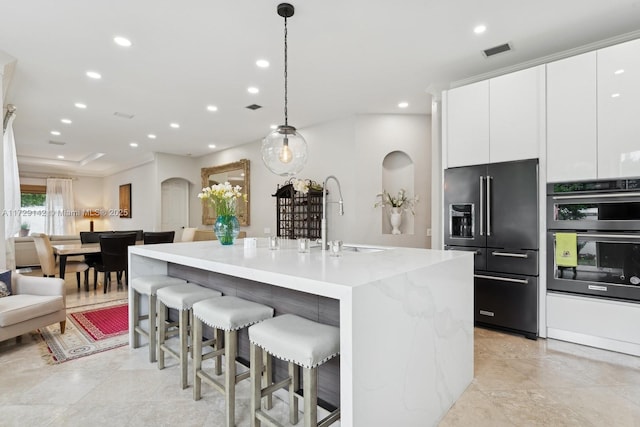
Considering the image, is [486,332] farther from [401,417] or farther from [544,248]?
[401,417]

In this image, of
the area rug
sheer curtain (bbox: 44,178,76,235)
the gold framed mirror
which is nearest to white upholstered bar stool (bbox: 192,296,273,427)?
the area rug

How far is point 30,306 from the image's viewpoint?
278 centimetres

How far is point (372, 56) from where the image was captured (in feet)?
11.0

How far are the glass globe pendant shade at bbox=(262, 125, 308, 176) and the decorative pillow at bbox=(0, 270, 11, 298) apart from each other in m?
2.63

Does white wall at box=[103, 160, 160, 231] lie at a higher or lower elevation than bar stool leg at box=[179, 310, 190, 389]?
higher

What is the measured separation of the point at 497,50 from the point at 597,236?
191cm

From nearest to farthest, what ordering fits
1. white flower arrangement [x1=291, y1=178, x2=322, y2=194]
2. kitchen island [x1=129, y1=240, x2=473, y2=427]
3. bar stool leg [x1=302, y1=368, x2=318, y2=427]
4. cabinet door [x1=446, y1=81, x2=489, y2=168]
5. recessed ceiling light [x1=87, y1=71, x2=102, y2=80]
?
kitchen island [x1=129, y1=240, x2=473, y2=427], bar stool leg [x1=302, y1=368, x2=318, y2=427], cabinet door [x1=446, y1=81, x2=489, y2=168], recessed ceiling light [x1=87, y1=71, x2=102, y2=80], white flower arrangement [x1=291, y1=178, x2=322, y2=194]

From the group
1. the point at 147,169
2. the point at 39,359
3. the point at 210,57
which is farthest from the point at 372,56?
the point at 147,169

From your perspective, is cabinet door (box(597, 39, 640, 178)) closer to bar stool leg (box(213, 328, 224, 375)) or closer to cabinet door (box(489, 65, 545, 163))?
cabinet door (box(489, 65, 545, 163))

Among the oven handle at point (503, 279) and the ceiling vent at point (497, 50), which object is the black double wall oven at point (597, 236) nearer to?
the oven handle at point (503, 279)

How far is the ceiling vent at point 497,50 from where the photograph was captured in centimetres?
308

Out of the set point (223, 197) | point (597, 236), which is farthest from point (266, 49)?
point (597, 236)

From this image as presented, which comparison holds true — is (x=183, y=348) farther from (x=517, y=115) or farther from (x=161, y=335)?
(x=517, y=115)

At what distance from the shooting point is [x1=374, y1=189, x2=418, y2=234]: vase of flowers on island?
5.11m
